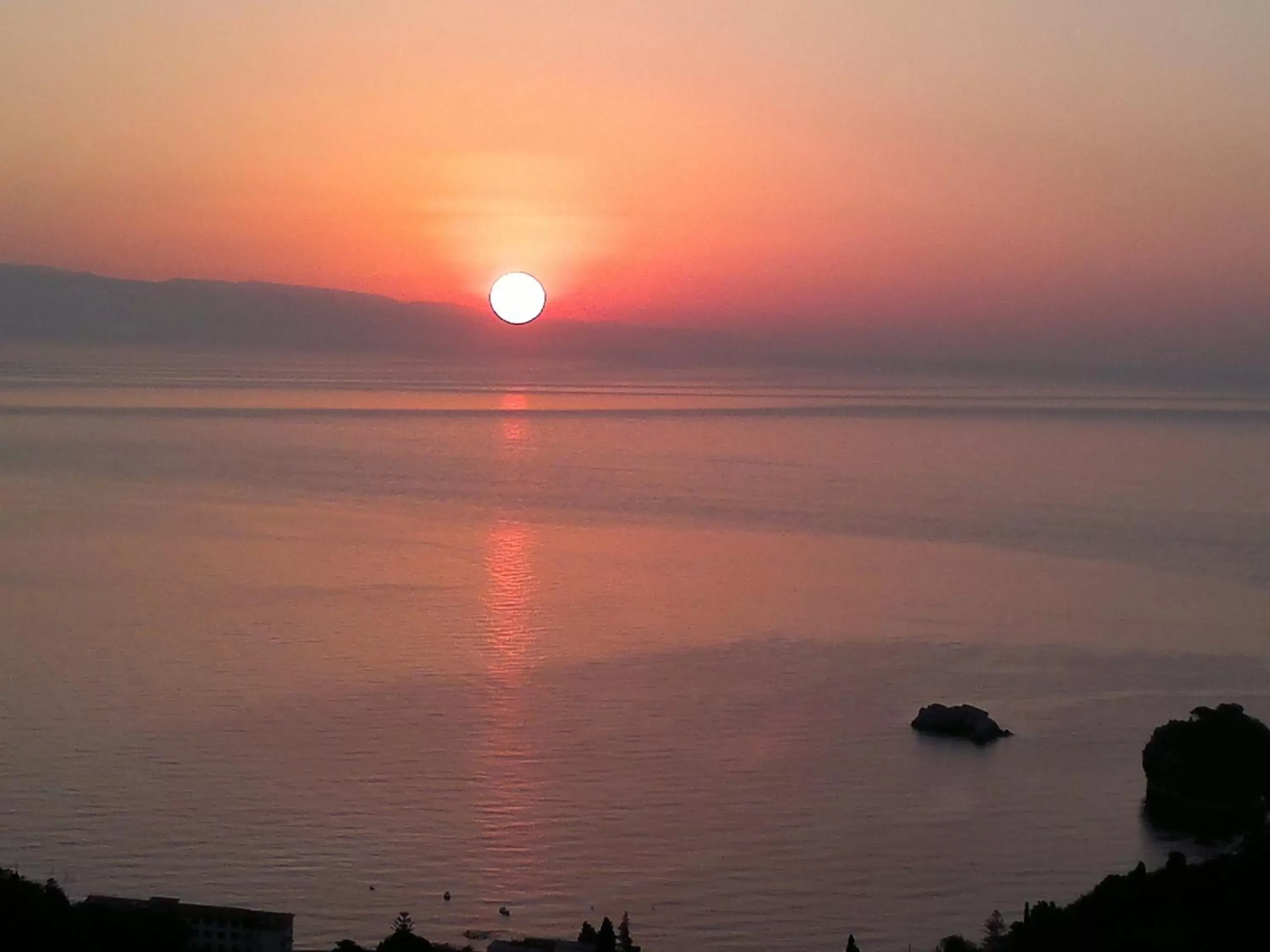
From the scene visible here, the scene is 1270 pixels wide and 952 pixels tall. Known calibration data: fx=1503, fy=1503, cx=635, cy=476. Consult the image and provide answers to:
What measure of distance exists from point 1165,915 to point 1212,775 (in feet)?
21.3

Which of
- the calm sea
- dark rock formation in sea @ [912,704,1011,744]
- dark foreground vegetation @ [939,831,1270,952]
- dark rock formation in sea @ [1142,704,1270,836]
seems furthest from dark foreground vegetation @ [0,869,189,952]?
dark rock formation in sea @ [1142,704,1270,836]

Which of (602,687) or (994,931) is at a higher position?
(602,687)

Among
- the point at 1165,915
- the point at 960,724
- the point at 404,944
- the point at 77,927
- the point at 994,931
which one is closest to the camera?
the point at 1165,915

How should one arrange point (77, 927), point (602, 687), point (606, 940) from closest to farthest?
point (77, 927), point (606, 940), point (602, 687)

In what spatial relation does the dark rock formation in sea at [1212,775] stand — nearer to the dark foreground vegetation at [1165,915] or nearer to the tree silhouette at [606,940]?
the dark foreground vegetation at [1165,915]

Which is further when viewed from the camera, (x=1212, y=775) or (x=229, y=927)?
(x=1212, y=775)

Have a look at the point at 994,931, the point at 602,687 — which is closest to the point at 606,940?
the point at 994,931

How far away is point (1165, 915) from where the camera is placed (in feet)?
32.1

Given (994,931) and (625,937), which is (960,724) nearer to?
(994,931)

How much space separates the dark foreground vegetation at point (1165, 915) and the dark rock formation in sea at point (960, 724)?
18.7 ft

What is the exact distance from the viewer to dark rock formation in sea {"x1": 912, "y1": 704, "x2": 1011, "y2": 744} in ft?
→ 57.6

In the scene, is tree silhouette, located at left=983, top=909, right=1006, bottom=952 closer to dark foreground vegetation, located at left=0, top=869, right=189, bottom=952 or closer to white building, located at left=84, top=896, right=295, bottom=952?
white building, located at left=84, top=896, right=295, bottom=952

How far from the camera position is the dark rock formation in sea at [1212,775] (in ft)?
50.8

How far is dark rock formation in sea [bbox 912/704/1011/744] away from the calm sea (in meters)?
0.20
